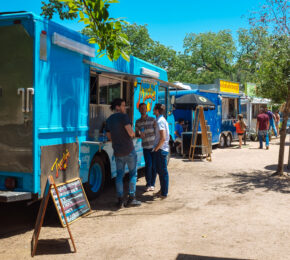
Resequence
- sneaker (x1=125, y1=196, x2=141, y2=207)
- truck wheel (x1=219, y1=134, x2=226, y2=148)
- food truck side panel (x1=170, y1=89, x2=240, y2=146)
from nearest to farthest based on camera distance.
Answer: sneaker (x1=125, y1=196, x2=141, y2=207) < food truck side panel (x1=170, y1=89, x2=240, y2=146) < truck wheel (x1=219, y1=134, x2=226, y2=148)

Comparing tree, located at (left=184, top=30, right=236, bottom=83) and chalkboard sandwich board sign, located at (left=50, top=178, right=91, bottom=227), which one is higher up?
tree, located at (left=184, top=30, right=236, bottom=83)

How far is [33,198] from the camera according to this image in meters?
4.69

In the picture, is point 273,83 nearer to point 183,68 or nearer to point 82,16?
point 82,16

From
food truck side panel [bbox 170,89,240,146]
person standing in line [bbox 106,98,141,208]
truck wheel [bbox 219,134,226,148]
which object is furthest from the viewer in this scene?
truck wheel [bbox 219,134,226,148]

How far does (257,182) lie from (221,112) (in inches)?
324

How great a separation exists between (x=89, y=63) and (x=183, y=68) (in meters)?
40.4

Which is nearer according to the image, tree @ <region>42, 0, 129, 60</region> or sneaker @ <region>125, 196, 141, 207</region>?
tree @ <region>42, 0, 129, 60</region>

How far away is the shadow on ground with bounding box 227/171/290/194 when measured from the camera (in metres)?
7.20

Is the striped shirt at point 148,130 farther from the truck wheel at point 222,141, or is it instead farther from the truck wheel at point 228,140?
the truck wheel at point 228,140

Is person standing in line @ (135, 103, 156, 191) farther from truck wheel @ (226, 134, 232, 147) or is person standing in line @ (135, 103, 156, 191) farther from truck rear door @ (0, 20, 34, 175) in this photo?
truck wheel @ (226, 134, 232, 147)

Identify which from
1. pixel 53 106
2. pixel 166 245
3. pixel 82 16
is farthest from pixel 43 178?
pixel 82 16

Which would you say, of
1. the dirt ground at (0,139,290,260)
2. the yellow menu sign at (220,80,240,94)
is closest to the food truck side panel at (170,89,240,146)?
the yellow menu sign at (220,80,240,94)

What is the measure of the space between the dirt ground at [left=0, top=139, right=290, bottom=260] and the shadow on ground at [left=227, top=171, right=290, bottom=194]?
0.8 inches

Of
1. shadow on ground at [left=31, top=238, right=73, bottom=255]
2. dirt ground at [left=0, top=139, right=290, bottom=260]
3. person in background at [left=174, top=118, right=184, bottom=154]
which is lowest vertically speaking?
shadow on ground at [left=31, top=238, right=73, bottom=255]
